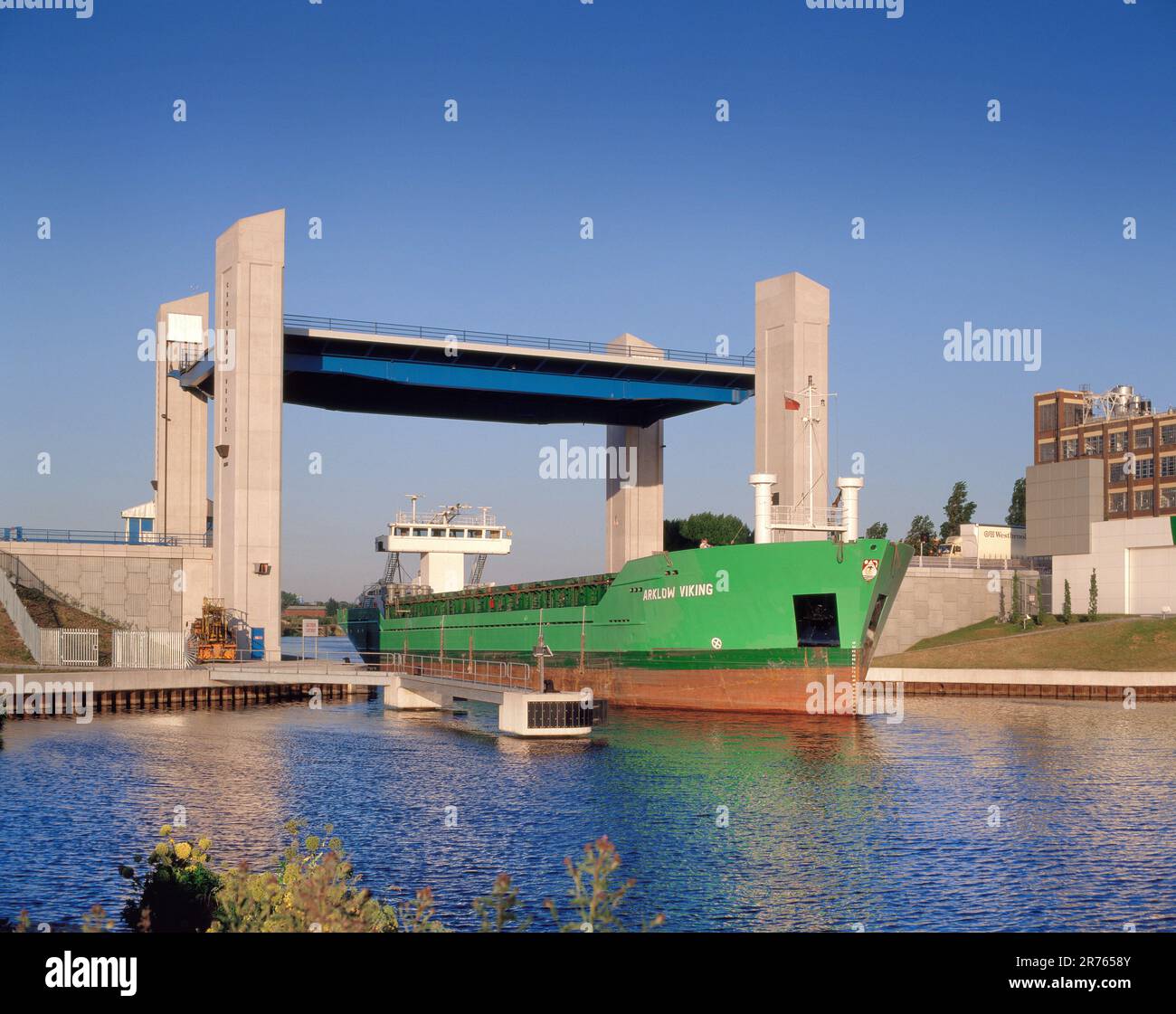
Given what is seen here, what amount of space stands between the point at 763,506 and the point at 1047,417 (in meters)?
57.9

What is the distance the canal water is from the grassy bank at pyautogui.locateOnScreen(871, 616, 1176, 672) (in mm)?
21141

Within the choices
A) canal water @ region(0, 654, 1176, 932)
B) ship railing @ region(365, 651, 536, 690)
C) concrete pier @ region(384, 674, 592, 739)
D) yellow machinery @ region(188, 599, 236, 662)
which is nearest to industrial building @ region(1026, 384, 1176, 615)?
canal water @ region(0, 654, 1176, 932)

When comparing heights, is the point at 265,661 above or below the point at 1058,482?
below

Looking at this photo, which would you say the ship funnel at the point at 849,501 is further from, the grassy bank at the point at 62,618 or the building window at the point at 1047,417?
the building window at the point at 1047,417

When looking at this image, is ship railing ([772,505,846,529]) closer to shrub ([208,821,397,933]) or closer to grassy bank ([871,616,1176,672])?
grassy bank ([871,616,1176,672])

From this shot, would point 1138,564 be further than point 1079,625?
Yes

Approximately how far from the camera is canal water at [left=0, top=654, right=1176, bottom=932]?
643 inches

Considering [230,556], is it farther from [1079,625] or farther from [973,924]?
[1079,625]

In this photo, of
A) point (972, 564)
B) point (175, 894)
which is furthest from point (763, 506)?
point (972, 564)

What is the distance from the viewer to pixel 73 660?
46.7 metres

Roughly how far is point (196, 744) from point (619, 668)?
1664 centimetres

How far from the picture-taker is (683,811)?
22766 millimetres

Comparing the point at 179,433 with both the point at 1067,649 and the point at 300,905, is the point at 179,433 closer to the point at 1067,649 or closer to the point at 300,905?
the point at 1067,649
